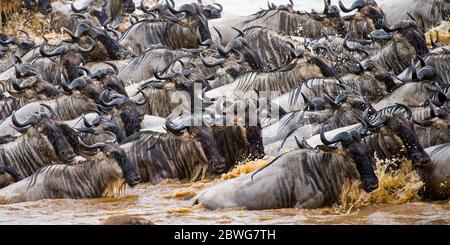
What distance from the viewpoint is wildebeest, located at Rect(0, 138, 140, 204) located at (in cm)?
1333

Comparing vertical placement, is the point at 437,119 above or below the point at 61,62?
below

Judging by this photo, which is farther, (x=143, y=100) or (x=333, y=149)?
(x=143, y=100)

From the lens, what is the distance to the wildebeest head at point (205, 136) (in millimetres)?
14180

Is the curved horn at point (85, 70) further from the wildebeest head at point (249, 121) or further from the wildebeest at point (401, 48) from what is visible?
the wildebeest at point (401, 48)

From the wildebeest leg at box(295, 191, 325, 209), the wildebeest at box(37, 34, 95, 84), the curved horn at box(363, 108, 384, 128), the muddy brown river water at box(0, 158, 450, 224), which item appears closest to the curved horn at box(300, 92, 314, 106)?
the curved horn at box(363, 108, 384, 128)

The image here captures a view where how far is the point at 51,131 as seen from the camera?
557 inches

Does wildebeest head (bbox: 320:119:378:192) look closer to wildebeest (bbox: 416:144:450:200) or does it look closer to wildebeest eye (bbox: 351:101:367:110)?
wildebeest (bbox: 416:144:450:200)

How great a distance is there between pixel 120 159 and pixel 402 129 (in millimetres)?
2773

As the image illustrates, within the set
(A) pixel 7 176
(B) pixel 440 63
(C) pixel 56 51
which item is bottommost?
(A) pixel 7 176

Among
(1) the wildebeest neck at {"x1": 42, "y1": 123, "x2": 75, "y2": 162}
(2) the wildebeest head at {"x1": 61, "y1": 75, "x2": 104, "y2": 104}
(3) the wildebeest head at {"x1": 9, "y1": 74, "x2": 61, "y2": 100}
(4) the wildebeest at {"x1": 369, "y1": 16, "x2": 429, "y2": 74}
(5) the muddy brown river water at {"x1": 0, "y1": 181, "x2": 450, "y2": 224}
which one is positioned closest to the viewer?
(5) the muddy brown river water at {"x1": 0, "y1": 181, "x2": 450, "y2": 224}

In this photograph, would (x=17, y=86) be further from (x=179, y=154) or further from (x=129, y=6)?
(x=129, y=6)

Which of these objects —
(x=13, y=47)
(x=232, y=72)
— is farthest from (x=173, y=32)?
(x=13, y=47)
